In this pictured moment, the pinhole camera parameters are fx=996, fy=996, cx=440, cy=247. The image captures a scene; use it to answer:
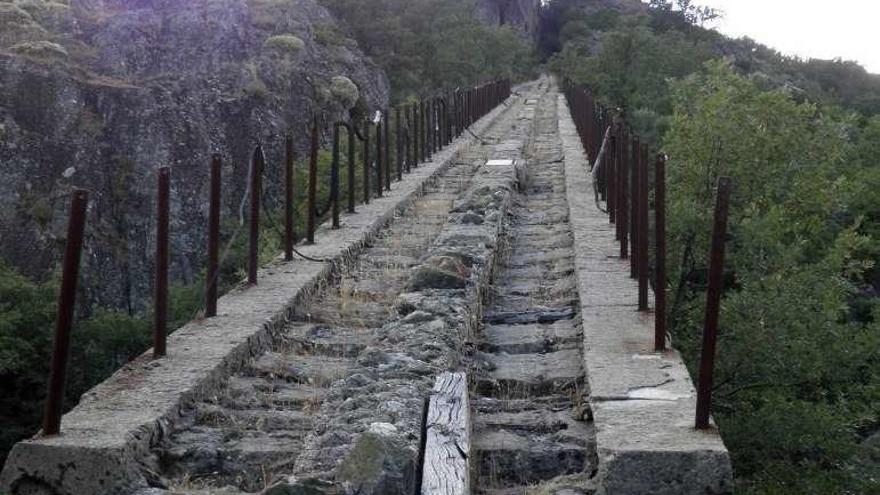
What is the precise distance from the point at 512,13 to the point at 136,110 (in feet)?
206

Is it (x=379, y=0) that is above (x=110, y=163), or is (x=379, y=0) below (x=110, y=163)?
above

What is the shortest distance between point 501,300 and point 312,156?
9.19 ft

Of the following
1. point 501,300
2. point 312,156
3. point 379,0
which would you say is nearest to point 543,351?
point 501,300

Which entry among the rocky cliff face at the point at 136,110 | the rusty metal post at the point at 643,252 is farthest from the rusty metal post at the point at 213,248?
the rocky cliff face at the point at 136,110

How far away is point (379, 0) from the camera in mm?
46469

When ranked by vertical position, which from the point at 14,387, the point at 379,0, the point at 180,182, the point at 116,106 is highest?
the point at 379,0

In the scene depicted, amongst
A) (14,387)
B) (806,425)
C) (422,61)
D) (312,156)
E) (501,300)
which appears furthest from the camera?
(422,61)

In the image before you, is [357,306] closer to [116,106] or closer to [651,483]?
[651,483]

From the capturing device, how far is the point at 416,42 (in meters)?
45.2

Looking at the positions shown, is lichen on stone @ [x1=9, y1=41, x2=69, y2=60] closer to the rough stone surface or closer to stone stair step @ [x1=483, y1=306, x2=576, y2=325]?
the rough stone surface

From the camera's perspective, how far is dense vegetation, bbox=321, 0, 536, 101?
4334 centimetres

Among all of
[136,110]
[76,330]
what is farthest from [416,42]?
[76,330]

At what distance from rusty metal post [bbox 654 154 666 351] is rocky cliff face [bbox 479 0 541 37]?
73.9 metres

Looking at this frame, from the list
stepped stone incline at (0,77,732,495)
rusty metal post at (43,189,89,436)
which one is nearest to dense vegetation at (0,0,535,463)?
stepped stone incline at (0,77,732,495)
